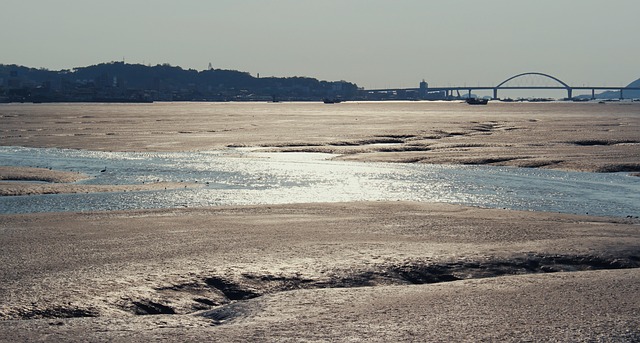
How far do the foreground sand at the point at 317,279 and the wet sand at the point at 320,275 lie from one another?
1.1 inches

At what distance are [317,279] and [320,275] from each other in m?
0.21

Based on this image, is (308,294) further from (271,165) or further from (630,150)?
(630,150)

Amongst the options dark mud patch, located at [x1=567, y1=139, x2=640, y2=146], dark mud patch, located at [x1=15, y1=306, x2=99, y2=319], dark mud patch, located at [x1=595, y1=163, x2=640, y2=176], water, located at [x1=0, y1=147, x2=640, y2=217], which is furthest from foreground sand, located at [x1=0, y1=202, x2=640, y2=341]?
dark mud patch, located at [x1=567, y1=139, x2=640, y2=146]

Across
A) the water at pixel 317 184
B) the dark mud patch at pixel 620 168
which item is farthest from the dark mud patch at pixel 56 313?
the dark mud patch at pixel 620 168

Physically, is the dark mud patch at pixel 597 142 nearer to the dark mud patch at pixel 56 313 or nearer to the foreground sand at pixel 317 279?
the foreground sand at pixel 317 279

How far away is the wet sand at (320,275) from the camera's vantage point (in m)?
8.41

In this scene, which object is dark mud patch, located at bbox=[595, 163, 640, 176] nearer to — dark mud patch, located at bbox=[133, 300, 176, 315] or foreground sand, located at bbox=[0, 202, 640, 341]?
foreground sand, located at bbox=[0, 202, 640, 341]

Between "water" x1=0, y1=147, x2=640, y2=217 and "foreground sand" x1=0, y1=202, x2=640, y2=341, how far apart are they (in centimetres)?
359

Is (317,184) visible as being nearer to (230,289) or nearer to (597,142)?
(230,289)

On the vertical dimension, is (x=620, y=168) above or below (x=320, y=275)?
below

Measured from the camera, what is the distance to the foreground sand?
27.6 feet

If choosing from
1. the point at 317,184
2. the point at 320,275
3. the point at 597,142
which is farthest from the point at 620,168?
the point at 320,275

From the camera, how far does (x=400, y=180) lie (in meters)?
26.0

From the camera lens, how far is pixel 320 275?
10.9m
